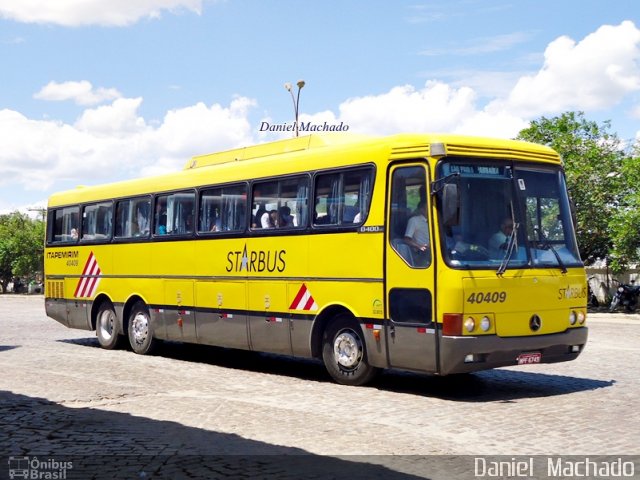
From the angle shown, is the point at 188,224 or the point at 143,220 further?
the point at 143,220

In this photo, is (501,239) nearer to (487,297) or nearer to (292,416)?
(487,297)

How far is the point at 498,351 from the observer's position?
11711 mm

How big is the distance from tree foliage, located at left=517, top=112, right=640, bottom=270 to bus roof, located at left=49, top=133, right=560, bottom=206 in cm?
1751

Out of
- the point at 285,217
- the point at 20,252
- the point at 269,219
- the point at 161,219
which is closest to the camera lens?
the point at 285,217

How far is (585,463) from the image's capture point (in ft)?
26.0

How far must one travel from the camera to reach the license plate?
11949mm

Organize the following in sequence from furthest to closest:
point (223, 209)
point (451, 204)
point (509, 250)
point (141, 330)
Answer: point (141, 330), point (223, 209), point (509, 250), point (451, 204)

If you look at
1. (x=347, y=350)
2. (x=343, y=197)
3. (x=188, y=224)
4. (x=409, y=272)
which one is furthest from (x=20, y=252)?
(x=409, y=272)

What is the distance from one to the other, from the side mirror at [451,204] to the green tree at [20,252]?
63183 mm

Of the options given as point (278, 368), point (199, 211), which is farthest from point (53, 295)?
point (278, 368)

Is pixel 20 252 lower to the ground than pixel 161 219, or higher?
higher

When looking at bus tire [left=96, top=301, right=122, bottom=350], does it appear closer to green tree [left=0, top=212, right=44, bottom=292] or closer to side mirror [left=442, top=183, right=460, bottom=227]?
side mirror [left=442, top=183, right=460, bottom=227]

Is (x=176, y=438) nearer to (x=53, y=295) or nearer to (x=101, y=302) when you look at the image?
(x=101, y=302)

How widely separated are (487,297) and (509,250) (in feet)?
2.48
